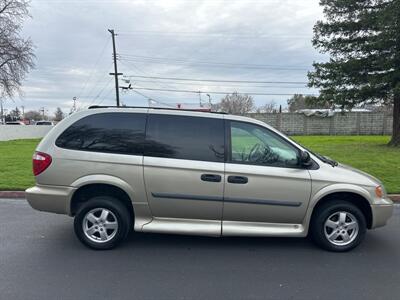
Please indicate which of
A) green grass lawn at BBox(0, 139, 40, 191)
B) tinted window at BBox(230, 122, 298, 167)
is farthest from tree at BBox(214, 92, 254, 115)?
tinted window at BBox(230, 122, 298, 167)

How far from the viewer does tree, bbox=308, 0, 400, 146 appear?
14.7m

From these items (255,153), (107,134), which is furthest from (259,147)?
(107,134)

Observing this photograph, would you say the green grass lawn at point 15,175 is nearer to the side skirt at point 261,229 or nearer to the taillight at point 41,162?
the taillight at point 41,162

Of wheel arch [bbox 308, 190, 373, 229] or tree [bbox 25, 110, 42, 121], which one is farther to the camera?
tree [bbox 25, 110, 42, 121]

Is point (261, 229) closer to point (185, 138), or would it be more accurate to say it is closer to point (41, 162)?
point (185, 138)

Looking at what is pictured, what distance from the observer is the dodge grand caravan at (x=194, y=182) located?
163 inches

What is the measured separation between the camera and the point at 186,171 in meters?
4.13

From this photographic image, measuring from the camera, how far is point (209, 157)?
419 centimetres

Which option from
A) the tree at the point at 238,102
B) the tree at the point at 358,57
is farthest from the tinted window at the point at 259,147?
the tree at the point at 238,102

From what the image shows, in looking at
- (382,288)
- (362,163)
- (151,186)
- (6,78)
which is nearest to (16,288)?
(151,186)

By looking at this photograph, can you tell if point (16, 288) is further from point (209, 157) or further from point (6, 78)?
point (6, 78)

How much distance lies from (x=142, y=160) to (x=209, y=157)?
2.76 ft

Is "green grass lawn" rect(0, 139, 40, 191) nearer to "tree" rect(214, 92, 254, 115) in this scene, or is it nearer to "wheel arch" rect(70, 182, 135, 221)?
"wheel arch" rect(70, 182, 135, 221)

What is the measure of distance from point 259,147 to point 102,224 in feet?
7.35
